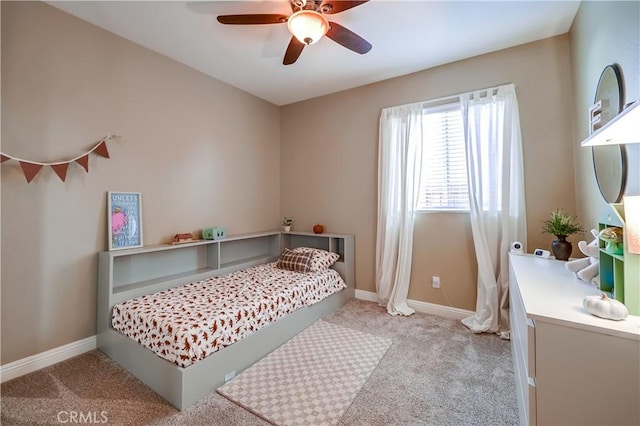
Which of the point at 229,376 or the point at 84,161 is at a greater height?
the point at 84,161

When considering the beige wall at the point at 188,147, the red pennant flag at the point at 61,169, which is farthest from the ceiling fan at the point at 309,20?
the red pennant flag at the point at 61,169

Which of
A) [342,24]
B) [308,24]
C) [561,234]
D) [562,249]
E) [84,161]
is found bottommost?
[562,249]

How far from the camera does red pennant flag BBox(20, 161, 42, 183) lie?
6.09ft

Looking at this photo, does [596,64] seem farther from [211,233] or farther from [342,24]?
[211,233]

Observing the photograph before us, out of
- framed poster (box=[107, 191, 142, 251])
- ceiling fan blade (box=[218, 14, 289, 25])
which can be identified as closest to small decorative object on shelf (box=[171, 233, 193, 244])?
framed poster (box=[107, 191, 142, 251])

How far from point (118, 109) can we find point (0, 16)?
80 cm

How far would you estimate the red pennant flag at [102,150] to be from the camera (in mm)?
2234

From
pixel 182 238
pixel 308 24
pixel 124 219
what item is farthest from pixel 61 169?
pixel 308 24

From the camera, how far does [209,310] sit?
1.93m

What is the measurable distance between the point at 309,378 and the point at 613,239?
6.11 feet

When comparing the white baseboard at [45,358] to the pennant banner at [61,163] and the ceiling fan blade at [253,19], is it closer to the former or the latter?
the pennant banner at [61,163]

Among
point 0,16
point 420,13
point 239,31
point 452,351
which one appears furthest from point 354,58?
point 452,351

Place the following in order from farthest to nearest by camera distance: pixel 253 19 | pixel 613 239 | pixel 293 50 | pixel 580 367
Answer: pixel 293 50, pixel 253 19, pixel 613 239, pixel 580 367

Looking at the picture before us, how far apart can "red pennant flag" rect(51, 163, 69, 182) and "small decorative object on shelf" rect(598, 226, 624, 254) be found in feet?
11.2
